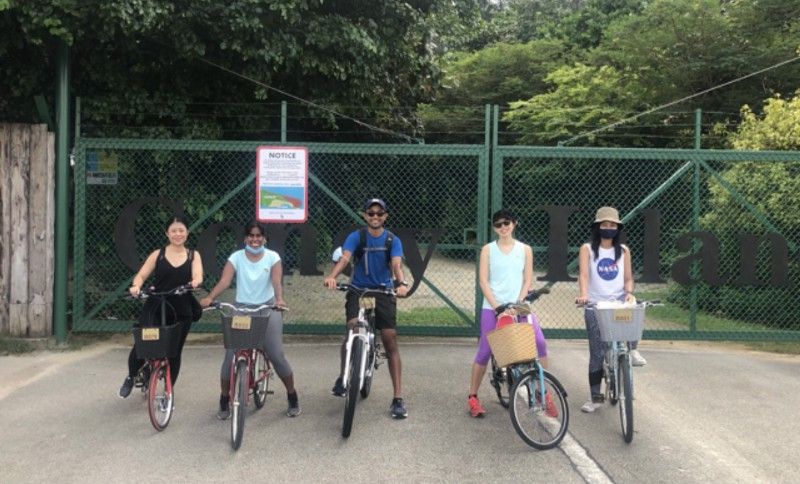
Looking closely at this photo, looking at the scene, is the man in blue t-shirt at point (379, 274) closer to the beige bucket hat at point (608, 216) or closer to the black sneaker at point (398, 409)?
the black sneaker at point (398, 409)

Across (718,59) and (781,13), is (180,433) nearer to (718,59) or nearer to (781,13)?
(718,59)

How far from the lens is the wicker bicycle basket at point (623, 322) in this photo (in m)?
5.01

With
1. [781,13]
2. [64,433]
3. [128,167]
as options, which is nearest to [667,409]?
[64,433]

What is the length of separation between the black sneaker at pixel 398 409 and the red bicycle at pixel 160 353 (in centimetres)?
170

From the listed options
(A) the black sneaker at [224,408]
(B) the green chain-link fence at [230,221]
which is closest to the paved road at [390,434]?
(A) the black sneaker at [224,408]

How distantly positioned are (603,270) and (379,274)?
178 centimetres

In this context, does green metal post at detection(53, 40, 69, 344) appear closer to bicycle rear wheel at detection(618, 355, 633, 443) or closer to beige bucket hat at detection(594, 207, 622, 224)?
beige bucket hat at detection(594, 207, 622, 224)

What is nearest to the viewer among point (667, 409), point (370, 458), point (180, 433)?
point (370, 458)

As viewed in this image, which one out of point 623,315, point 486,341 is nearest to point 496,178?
point 486,341

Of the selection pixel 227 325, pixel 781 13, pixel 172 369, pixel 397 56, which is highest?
pixel 781 13

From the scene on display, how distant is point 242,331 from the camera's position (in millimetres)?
4785

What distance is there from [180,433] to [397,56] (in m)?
6.30

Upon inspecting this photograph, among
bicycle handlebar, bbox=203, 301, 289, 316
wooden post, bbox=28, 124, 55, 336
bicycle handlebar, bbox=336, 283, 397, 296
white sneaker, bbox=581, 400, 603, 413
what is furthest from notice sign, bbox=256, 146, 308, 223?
white sneaker, bbox=581, 400, 603, 413

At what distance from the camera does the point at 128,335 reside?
8359 millimetres
